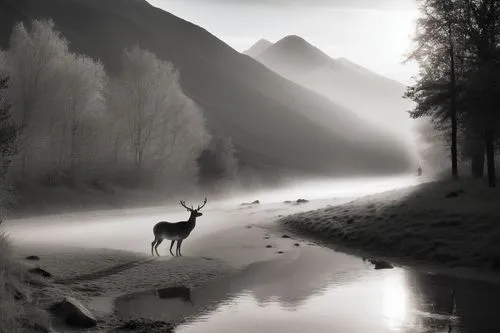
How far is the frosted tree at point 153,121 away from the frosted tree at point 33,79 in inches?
374

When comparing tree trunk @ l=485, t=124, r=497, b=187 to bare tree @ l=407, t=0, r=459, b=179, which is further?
bare tree @ l=407, t=0, r=459, b=179

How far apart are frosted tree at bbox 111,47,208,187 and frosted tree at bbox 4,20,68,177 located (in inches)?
374

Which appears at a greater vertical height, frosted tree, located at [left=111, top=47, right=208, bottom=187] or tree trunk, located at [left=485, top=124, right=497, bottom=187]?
frosted tree, located at [left=111, top=47, right=208, bottom=187]

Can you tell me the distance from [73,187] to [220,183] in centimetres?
2178

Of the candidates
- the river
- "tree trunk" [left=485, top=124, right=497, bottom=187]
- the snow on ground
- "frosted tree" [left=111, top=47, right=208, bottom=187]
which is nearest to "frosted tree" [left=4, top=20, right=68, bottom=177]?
"frosted tree" [left=111, top=47, right=208, bottom=187]

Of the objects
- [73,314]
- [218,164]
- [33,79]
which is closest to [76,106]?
[33,79]

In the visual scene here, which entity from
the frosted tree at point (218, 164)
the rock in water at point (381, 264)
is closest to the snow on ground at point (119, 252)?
the rock in water at point (381, 264)

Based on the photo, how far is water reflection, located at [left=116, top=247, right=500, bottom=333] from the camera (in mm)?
13289

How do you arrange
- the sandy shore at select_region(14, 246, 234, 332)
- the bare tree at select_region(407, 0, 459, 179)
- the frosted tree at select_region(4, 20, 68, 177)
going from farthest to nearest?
1. the frosted tree at select_region(4, 20, 68, 177)
2. the bare tree at select_region(407, 0, 459, 179)
3. the sandy shore at select_region(14, 246, 234, 332)

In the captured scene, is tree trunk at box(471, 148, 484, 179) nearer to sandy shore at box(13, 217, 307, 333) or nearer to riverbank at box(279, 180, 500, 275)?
riverbank at box(279, 180, 500, 275)

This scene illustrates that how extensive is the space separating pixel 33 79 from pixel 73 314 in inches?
1772

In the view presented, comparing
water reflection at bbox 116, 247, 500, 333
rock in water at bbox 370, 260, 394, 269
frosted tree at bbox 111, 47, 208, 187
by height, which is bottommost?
water reflection at bbox 116, 247, 500, 333

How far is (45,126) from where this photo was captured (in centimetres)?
5341

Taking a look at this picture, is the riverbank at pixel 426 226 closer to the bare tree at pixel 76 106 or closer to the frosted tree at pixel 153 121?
the frosted tree at pixel 153 121
